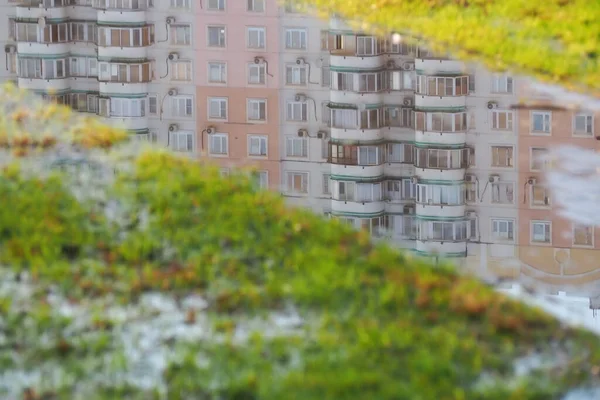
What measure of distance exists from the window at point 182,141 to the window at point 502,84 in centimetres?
209

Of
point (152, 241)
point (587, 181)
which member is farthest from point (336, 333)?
point (587, 181)

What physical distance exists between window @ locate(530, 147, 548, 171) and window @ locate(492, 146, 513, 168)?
0.41 feet

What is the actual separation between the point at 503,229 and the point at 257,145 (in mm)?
2242

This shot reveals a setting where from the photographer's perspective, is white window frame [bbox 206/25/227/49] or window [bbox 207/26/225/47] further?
window [bbox 207/26/225/47]

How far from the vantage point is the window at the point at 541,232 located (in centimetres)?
688

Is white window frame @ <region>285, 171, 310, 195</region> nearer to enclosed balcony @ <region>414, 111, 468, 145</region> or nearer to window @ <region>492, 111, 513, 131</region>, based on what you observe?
enclosed balcony @ <region>414, 111, 468, 145</region>

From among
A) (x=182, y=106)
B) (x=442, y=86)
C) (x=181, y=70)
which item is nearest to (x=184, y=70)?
(x=181, y=70)

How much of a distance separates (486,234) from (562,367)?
87.2 inches

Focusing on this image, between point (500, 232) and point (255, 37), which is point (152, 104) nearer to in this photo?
point (255, 37)

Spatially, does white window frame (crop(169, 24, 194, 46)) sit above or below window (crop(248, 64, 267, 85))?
above

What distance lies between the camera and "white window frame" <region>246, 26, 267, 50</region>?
11625 mm

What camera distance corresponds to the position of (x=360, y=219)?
23.5 feet

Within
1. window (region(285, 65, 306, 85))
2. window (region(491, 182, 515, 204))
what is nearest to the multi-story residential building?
window (region(285, 65, 306, 85))

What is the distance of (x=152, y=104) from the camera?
9953 millimetres
